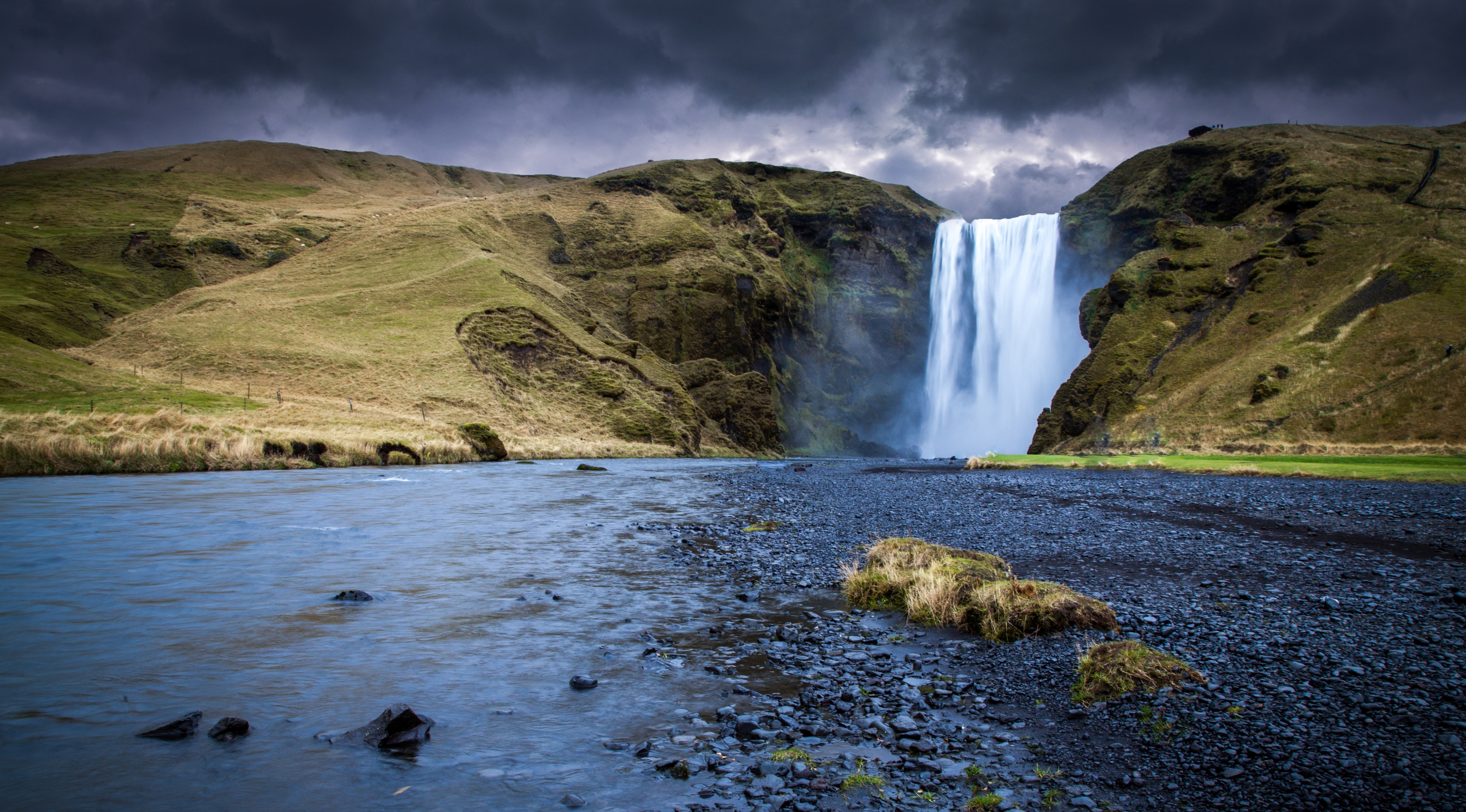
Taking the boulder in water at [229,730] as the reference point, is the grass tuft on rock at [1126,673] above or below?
above

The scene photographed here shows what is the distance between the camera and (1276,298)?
64.8 metres

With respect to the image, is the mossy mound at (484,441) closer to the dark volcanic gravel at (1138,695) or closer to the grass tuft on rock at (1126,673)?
the dark volcanic gravel at (1138,695)

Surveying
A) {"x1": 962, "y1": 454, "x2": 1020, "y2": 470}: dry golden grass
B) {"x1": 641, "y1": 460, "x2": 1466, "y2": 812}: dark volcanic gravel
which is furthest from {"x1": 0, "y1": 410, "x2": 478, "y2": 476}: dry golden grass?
{"x1": 962, "y1": 454, "x2": 1020, "y2": 470}: dry golden grass

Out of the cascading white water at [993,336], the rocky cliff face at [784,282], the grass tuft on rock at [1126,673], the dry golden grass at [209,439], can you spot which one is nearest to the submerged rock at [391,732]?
the grass tuft on rock at [1126,673]

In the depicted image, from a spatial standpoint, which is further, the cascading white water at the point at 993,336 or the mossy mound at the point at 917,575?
the cascading white water at the point at 993,336

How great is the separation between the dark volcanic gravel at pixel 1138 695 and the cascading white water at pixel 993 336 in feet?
316

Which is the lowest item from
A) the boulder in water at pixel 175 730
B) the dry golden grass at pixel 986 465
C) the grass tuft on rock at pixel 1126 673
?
the dry golden grass at pixel 986 465

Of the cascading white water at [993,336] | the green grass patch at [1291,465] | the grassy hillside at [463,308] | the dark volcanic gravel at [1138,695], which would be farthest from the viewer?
the cascading white water at [993,336]

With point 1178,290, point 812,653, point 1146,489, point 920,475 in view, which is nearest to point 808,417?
point 1178,290

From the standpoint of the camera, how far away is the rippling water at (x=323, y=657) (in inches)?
186

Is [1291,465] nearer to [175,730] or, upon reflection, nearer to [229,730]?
[229,730]

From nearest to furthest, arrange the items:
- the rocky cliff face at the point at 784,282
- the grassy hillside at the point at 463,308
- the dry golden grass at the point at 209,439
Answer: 1. the dry golden grass at the point at 209,439
2. the grassy hillside at the point at 463,308
3. the rocky cliff face at the point at 784,282

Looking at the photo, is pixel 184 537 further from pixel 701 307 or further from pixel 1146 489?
pixel 701 307

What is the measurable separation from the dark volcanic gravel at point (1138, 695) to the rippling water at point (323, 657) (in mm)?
938
